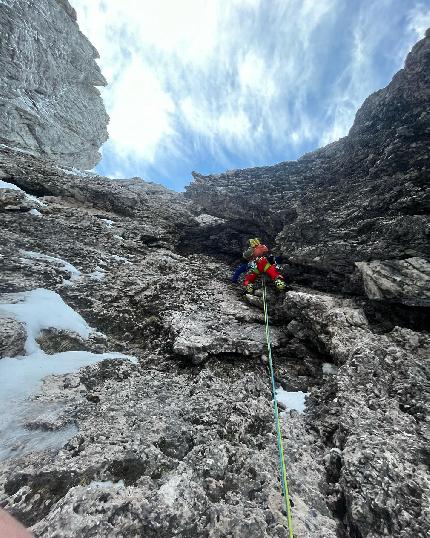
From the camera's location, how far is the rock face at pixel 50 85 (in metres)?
27.4

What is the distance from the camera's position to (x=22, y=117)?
1106 inches

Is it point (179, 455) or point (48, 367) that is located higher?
point (48, 367)

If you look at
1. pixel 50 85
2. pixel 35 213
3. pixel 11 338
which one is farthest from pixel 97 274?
pixel 50 85

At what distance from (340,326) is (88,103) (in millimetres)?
42470

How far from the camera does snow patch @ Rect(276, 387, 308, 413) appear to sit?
6562 mm

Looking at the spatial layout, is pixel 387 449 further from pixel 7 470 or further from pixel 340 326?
pixel 7 470

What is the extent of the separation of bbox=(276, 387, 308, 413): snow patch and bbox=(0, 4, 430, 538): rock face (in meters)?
0.20

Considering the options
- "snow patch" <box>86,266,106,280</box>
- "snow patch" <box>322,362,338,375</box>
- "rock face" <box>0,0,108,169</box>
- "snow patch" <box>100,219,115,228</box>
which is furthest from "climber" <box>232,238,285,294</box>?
"rock face" <box>0,0,108,169</box>

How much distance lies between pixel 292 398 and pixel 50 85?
40.1 meters

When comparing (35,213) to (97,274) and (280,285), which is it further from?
(280,285)

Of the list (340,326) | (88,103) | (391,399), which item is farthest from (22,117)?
(391,399)

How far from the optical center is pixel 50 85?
32.5 metres

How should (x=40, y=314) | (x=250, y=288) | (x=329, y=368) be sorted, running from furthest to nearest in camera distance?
(x=250, y=288)
(x=40, y=314)
(x=329, y=368)

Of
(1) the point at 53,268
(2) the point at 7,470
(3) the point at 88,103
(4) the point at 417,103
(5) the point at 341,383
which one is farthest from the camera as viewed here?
(3) the point at 88,103
